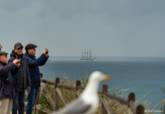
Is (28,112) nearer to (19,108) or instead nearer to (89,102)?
(19,108)

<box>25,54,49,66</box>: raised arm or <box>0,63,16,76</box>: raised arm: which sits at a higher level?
<box>25,54,49,66</box>: raised arm

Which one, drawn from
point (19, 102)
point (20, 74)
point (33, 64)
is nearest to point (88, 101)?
point (20, 74)

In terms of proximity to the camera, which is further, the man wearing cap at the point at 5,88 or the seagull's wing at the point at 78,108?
the man wearing cap at the point at 5,88

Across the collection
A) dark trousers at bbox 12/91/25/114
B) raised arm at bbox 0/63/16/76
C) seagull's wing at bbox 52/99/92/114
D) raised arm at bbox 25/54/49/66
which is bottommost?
dark trousers at bbox 12/91/25/114

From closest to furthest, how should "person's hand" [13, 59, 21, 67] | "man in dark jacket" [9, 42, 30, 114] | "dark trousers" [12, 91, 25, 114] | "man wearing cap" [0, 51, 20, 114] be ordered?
1. "person's hand" [13, 59, 21, 67]
2. "man wearing cap" [0, 51, 20, 114]
3. "man in dark jacket" [9, 42, 30, 114]
4. "dark trousers" [12, 91, 25, 114]

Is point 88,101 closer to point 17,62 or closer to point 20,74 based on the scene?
point 17,62

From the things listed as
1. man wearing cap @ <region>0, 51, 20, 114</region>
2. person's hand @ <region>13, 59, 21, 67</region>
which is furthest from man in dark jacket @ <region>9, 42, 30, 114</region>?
person's hand @ <region>13, 59, 21, 67</region>

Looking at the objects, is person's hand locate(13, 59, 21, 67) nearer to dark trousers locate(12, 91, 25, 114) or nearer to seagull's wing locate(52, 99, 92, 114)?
dark trousers locate(12, 91, 25, 114)

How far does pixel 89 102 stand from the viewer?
20.1 ft

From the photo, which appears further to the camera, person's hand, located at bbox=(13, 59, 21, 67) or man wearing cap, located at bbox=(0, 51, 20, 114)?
man wearing cap, located at bbox=(0, 51, 20, 114)

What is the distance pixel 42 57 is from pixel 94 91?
5.68 metres

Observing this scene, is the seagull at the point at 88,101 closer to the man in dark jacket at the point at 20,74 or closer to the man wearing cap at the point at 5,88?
the man wearing cap at the point at 5,88

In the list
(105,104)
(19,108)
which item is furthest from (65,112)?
(19,108)

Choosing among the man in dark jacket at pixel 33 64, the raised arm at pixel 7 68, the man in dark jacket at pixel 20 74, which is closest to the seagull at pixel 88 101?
the raised arm at pixel 7 68
